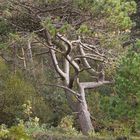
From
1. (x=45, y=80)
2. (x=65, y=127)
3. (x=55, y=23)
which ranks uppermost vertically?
(x=55, y=23)

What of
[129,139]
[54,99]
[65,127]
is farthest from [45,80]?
[129,139]

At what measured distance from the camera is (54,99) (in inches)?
873

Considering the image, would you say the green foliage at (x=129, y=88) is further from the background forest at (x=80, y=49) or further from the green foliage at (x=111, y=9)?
the green foliage at (x=111, y=9)

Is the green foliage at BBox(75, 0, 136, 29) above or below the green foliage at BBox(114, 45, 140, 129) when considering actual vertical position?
above

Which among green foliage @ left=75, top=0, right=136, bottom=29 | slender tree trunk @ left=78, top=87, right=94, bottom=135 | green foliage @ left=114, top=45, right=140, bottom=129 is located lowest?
slender tree trunk @ left=78, top=87, right=94, bottom=135

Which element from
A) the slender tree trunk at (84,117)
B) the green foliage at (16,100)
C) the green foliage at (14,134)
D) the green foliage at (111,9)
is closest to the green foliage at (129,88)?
the green foliage at (111,9)

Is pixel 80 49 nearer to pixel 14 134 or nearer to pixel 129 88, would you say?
pixel 129 88

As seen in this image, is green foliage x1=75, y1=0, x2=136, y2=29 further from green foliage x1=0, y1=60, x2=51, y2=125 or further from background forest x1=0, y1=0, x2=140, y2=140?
green foliage x1=0, y1=60, x2=51, y2=125

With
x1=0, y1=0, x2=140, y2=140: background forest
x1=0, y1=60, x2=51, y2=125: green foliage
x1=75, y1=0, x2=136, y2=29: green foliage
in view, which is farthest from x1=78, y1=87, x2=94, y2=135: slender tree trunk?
x1=75, y1=0, x2=136, y2=29: green foliage

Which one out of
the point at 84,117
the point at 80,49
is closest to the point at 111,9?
the point at 80,49

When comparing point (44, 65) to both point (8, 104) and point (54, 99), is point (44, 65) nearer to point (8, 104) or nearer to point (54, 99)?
point (54, 99)

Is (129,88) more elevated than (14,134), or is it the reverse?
(129,88)

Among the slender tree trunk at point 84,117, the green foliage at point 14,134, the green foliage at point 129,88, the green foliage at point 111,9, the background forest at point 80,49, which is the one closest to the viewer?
the green foliage at point 14,134

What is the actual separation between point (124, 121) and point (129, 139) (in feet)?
14.4
